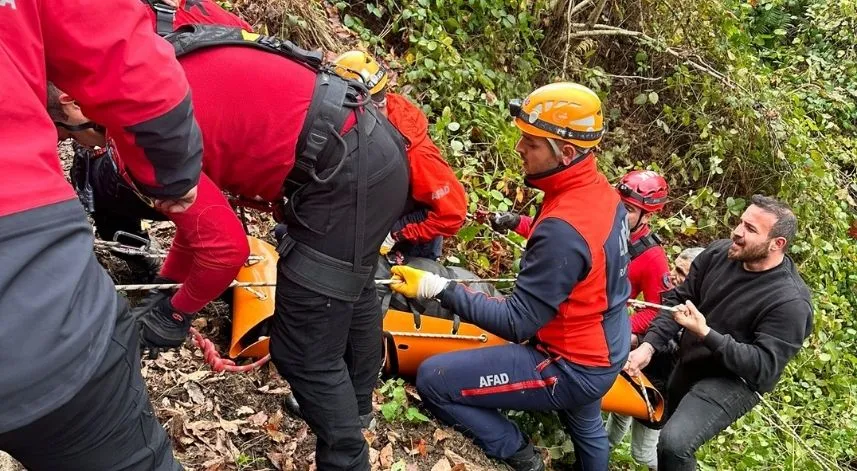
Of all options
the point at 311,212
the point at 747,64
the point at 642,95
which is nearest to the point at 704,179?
the point at 642,95

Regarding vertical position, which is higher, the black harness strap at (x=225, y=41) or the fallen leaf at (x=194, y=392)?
the black harness strap at (x=225, y=41)

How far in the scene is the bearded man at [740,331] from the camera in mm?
4090

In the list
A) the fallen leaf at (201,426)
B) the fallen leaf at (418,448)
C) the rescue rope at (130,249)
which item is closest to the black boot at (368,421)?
the fallen leaf at (418,448)

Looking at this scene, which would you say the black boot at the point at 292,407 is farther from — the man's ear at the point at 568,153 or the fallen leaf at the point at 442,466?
the man's ear at the point at 568,153

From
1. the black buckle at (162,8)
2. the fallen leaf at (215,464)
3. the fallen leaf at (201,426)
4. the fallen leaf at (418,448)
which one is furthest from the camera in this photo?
the fallen leaf at (418,448)

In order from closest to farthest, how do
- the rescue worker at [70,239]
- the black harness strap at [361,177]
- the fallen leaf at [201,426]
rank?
the rescue worker at [70,239]
the black harness strap at [361,177]
the fallen leaf at [201,426]

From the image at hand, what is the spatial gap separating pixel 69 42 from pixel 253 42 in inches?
35.1

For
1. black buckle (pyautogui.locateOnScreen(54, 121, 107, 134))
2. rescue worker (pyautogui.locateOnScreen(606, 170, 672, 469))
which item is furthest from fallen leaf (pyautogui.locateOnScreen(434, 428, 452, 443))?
black buckle (pyautogui.locateOnScreen(54, 121, 107, 134))

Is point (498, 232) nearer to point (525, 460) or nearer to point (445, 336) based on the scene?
point (445, 336)

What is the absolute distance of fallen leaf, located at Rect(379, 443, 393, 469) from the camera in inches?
141

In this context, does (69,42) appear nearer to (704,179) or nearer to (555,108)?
(555,108)

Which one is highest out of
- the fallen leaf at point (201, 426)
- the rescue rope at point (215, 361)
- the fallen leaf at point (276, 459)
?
the rescue rope at point (215, 361)

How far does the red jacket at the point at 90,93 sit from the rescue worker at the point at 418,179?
2379 mm

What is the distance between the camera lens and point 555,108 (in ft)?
11.3
